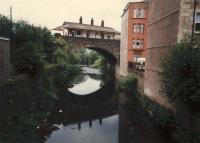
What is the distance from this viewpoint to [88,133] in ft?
71.2

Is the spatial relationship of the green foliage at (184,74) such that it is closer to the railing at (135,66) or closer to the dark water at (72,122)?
the dark water at (72,122)

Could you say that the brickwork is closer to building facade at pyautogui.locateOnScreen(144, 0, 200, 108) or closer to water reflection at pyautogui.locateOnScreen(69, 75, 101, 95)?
building facade at pyautogui.locateOnScreen(144, 0, 200, 108)

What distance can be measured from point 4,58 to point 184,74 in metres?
13.4

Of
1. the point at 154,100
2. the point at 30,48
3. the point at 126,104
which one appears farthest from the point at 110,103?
the point at 30,48

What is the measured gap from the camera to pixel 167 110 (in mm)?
20875

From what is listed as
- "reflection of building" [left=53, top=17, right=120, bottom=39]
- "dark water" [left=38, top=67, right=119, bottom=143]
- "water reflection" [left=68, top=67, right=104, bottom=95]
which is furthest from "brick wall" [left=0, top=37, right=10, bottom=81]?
"reflection of building" [left=53, top=17, right=120, bottom=39]

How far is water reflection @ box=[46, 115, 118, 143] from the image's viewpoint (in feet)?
64.8

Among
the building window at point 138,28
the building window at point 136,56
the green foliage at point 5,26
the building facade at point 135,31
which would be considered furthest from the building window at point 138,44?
the green foliage at point 5,26

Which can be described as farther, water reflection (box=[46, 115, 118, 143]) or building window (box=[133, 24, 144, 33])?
building window (box=[133, 24, 144, 33])

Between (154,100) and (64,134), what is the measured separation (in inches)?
409

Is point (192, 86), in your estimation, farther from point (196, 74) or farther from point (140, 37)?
point (140, 37)

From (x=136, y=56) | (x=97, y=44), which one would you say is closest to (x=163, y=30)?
(x=136, y=56)

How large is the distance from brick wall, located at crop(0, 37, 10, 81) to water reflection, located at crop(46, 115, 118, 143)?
631cm

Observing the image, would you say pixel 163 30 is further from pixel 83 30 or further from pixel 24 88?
pixel 83 30
